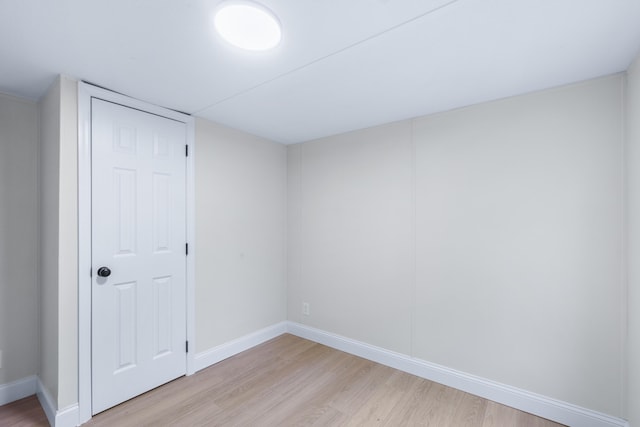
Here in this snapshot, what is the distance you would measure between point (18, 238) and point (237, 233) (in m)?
1.61

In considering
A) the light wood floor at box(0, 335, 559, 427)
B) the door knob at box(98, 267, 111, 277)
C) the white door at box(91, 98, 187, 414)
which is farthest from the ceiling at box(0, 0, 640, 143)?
the light wood floor at box(0, 335, 559, 427)

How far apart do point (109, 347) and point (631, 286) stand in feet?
11.0

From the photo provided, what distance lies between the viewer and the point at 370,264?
9.16 ft

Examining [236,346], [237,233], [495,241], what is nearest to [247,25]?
[237,233]

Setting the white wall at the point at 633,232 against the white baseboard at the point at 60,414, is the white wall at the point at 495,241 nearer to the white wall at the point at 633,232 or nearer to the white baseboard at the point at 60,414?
the white wall at the point at 633,232

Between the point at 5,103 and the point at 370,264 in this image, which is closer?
the point at 5,103

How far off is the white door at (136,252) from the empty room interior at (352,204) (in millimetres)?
15

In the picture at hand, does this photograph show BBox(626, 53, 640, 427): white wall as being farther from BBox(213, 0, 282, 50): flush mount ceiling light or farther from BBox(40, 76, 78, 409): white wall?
BBox(40, 76, 78, 409): white wall

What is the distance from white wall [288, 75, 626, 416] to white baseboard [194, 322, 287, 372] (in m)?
0.62

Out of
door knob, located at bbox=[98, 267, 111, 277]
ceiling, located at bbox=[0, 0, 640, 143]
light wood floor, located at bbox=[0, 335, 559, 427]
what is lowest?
light wood floor, located at bbox=[0, 335, 559, 427]

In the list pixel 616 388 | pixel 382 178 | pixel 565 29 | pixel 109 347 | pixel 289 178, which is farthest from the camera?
pixel 289 178

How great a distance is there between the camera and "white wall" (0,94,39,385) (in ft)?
6.79

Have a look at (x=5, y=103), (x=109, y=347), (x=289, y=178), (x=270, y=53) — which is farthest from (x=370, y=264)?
(x=5, y=103)

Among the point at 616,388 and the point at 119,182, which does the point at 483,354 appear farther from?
the point at 119,182
